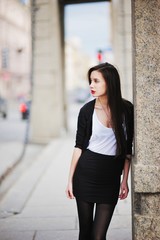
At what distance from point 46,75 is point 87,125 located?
503 inches

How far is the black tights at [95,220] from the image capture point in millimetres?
3373

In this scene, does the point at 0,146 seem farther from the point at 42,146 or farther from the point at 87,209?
the point at 87,209

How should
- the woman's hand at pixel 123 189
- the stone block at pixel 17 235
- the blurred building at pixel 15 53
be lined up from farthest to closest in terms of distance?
the blurred building at pixel 15 53, the stone block at pixel 17 235, the woman's hand at pixel 123 189

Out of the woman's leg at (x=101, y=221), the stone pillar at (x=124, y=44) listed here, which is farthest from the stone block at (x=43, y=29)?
the woman's leg at (x=101, y=221)

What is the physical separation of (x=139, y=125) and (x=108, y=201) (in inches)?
24.2

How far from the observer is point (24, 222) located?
18.4 ft

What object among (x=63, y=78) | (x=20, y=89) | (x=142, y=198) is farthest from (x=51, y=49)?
(x=20, y=89)

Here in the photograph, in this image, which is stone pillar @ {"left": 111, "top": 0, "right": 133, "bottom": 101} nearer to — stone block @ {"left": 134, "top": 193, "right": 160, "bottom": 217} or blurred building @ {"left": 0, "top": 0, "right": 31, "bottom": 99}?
stone block @ {"left": 134, "top": 193, "right": 160, "bottom": 217}

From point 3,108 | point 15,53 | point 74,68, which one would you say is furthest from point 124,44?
point 74,68

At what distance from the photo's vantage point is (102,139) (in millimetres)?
3381

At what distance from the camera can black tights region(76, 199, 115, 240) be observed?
3373 millimetres

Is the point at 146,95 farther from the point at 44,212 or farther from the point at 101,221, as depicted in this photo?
the point at 44,212

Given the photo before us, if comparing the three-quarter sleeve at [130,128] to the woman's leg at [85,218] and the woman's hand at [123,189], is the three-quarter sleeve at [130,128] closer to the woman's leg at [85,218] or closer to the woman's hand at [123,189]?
the woman's hand at [123,189]

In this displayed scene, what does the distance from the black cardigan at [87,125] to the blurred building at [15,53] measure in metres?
43.8
